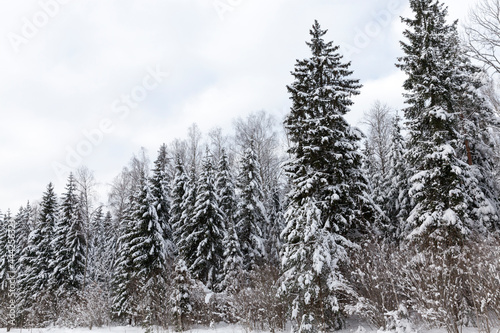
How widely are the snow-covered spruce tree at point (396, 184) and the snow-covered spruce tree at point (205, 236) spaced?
12177 millimetres

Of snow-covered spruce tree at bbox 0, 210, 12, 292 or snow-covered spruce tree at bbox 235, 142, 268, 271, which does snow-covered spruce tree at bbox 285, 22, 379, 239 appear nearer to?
snow-covered spruce tree at bbox 235, 142, 268, 271

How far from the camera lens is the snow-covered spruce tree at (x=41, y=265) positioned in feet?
85.7

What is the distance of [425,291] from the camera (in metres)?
9.16

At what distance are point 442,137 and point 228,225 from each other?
563 inches

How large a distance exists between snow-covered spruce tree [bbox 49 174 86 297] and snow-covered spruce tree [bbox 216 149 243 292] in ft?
42.5

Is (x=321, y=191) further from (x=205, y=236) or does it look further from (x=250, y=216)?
(x=205, y=236)

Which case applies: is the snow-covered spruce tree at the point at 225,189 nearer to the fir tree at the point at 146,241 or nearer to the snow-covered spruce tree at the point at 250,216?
the snow-covered spruce tree at the point at 250,216

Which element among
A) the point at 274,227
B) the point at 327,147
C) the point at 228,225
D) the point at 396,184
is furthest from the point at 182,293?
the point at 396,184

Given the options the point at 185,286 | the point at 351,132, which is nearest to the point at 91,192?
the point at 185,286

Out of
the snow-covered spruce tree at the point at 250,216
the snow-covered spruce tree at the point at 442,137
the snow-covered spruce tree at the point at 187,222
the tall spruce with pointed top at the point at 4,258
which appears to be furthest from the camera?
the tall spruce with pointed top at the point at 4,258

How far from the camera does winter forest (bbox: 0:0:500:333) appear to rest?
10.6m

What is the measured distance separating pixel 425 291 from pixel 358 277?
2.65m

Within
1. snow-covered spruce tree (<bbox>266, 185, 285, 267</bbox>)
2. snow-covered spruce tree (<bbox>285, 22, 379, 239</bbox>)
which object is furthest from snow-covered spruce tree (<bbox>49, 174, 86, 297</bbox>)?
snow-covered spruce tree (<bbox>285, 22, 379, 239</bbox>)

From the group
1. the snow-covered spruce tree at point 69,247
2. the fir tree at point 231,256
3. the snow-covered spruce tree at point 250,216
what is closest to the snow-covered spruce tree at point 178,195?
the snow-covered spruce tree at point 250,216
